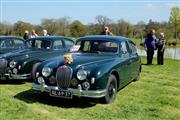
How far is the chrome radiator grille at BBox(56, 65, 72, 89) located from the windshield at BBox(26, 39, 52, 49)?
3958mm

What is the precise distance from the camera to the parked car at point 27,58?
9344 millimetres

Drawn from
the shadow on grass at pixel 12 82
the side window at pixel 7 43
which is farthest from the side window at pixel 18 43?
the shadow on grass at pixel 12 82

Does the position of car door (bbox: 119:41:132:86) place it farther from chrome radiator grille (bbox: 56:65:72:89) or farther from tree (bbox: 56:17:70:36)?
tree (bbox: 56:17:70:36)

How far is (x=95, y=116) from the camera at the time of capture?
6.23m

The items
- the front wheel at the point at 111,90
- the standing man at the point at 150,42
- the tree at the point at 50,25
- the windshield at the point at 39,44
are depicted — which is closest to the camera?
the front wheel at the point at 111,90

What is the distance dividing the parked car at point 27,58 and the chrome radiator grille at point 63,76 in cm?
258

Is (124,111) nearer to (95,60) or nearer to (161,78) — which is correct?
(95,60)

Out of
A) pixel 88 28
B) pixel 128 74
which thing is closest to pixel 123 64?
pixel 128 74

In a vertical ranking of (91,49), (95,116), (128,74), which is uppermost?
(91,49)

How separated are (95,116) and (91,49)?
105 inches

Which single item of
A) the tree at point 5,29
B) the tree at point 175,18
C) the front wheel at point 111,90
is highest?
the tree at point 175,18

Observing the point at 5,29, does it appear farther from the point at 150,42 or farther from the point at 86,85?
the point at 86,85

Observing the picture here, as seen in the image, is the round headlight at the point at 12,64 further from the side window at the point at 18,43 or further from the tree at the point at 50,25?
the tree at the point at 50,25

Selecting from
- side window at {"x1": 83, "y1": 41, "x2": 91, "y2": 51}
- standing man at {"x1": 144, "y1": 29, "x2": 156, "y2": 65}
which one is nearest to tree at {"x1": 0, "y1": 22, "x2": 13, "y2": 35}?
standing man at {"x1": 144, "y1": 29, "x2": 156, "y2": 65}
